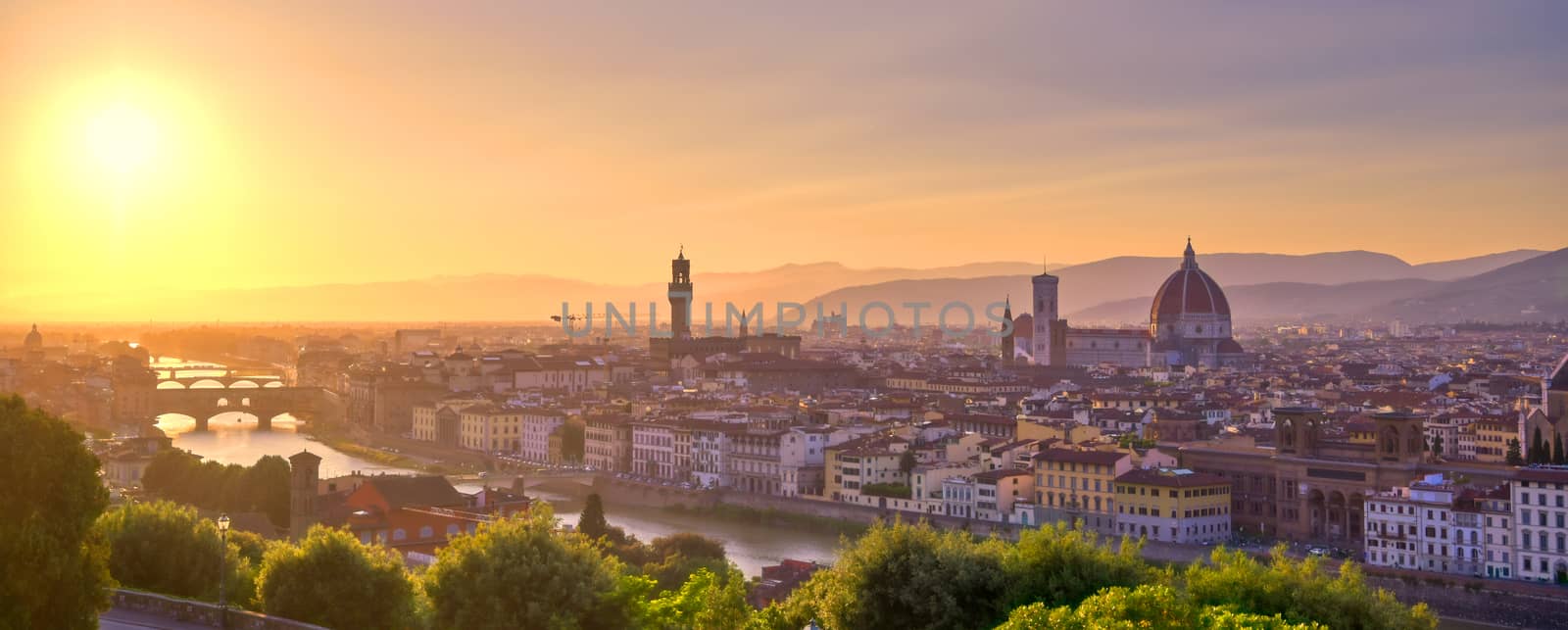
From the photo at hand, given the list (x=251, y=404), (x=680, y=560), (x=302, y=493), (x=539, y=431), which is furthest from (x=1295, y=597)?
(x=251, y=404)

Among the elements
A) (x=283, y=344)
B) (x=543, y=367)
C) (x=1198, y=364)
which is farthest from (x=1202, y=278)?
(x=283, y=344)

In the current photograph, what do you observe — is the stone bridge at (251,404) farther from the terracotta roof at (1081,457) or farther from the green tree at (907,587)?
the green tree at (907,587)

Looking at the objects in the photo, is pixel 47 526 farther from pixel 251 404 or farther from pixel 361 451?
pixel 251 404

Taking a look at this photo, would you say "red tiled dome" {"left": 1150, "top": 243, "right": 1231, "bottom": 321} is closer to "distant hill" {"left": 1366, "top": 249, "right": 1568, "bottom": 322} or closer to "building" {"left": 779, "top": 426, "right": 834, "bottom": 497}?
"building" {"left": 779, "top": 426, "right": 834, "bottom": 497}

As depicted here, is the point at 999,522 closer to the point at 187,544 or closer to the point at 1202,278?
the point at 187,544

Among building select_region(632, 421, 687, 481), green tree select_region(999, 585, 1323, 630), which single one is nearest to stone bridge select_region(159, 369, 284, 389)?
building select_region(632, 421, 687, 481)

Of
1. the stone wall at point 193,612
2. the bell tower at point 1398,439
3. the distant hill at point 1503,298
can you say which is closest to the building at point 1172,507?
the bell tower at point 1398,439
